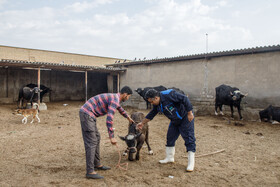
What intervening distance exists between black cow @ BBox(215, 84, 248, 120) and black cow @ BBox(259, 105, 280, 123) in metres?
1.00

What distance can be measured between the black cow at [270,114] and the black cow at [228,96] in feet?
3.29

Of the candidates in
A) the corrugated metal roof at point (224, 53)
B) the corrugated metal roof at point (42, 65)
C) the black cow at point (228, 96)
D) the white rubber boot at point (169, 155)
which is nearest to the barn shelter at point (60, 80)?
the corrugated metal roof at point (42, 65)

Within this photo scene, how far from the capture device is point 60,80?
63.3 feet

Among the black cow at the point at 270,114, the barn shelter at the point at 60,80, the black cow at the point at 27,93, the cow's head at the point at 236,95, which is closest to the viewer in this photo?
the black cow at the point at 270,114

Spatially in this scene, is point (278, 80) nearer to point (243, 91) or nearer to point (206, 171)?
point (243, 91)

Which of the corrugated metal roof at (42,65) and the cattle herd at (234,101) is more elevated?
→ the corrugated metal roof at (42,65)

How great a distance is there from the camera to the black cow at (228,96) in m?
10.4

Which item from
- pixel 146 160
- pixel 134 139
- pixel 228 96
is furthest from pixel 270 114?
pixel 134 139

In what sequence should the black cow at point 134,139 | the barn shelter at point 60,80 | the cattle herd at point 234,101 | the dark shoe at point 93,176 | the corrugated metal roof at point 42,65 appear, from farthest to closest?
the barn shelter at point 60,80 < the corrugated metal roof at point 42,65 < the cattle herd at point 234,101 < the black cow at point 134,139 < the dark shoe at point 93,176

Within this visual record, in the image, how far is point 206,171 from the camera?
4402 millimetres

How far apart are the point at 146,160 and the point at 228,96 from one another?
7143 mm

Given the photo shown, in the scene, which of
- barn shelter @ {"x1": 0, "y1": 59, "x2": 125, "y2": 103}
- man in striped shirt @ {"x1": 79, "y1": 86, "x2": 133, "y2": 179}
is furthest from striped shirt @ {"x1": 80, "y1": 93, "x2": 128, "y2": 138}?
barn shelter @ {"x1": 0, "y1": 59, "x2": 125, "y2": 103}

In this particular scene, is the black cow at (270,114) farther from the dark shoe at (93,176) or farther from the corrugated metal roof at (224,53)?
the dark shoe at (93,176)

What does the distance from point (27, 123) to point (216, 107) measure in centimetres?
956
